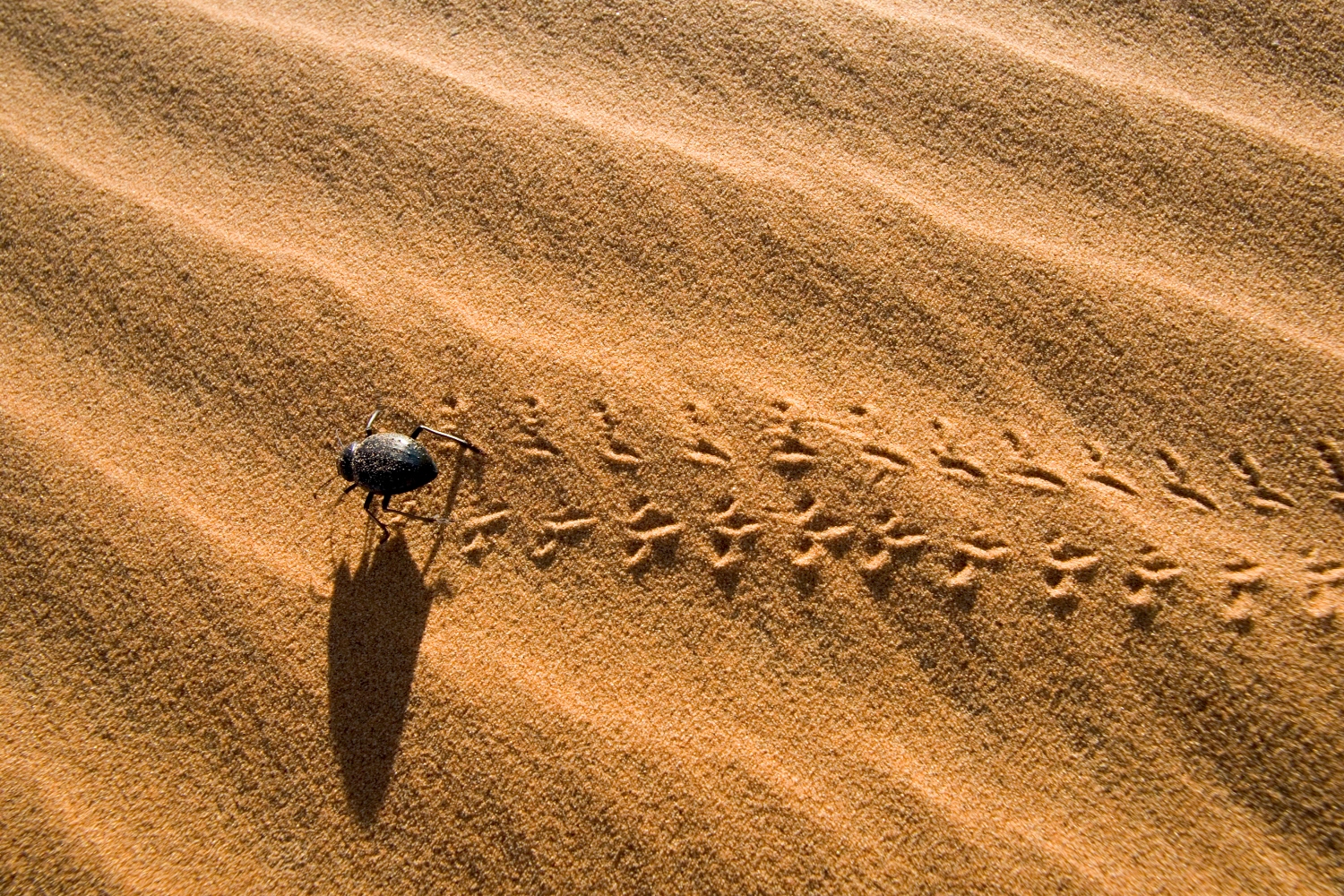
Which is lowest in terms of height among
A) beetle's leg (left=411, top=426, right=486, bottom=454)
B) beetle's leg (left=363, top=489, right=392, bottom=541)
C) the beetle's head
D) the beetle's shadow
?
the beetle's shadow

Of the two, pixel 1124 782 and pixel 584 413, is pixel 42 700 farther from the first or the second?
pixel 1124 782

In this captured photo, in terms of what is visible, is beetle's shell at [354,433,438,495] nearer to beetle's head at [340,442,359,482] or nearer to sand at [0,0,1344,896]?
beetle's head at [340,442,359,482]

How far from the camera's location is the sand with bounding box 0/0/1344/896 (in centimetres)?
131

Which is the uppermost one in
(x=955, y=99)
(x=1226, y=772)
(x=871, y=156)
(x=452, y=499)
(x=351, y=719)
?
(x=955, y=99)

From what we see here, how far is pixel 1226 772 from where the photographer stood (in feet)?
4.20

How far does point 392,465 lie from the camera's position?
4.47ft

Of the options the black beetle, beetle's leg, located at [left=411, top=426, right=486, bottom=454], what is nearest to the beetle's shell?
the black beetle

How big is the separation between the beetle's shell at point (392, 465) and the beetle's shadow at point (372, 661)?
0.17 meters

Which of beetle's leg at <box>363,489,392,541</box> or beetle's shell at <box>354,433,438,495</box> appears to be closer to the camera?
beetle's shell at <box>354,433,438,495</box>

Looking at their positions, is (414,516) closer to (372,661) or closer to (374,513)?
(374,513)

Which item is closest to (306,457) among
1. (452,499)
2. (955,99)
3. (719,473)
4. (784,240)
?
(452,499)

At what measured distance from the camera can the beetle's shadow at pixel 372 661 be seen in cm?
135

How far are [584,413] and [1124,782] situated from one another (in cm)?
122

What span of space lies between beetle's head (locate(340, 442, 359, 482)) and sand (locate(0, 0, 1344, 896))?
5.3 inches
